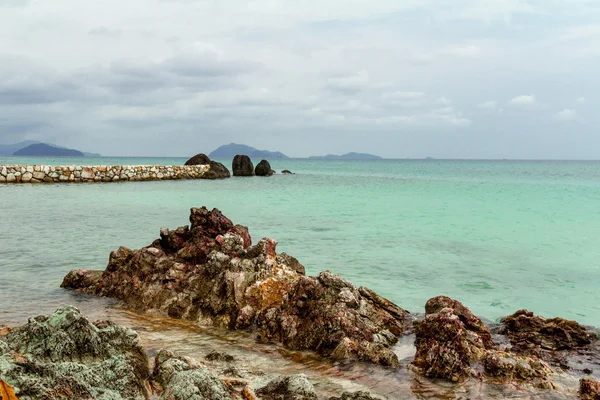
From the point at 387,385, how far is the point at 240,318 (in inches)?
94.5

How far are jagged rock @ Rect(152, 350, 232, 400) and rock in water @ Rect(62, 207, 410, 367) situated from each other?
209 cm

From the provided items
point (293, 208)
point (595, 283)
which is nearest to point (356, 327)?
point (595, 283)

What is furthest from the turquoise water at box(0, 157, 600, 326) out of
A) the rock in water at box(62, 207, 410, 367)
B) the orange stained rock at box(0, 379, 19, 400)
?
the orange stained rock at box(0, 379, 19, 400)

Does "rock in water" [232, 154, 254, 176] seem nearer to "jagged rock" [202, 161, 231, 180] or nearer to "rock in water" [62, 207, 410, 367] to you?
"jagged rock" [202, 161, 231, 180]

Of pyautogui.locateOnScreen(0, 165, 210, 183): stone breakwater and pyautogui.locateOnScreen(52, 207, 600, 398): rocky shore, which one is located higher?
pyautogui.locateOnScreen(0, 165, 210, 183): stone breakwater

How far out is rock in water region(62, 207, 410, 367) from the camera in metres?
5.96

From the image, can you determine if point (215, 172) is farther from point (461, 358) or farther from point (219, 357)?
point (461, 358)

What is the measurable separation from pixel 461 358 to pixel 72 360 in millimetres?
3754

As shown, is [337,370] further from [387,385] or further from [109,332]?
[109,332]

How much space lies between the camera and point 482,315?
796 cm

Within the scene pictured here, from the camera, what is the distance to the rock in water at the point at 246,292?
596 cm

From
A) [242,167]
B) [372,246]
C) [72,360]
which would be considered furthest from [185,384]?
[242,167]

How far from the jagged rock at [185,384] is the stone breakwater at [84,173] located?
39.8 metres

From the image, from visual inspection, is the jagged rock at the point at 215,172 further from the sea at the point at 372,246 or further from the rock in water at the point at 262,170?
the sea at the point at 372,246
